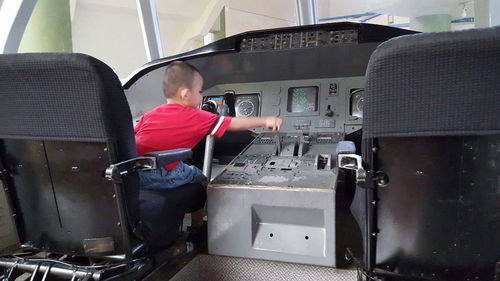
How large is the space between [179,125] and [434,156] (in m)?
0.96

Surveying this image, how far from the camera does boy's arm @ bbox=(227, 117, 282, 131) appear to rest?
137cm

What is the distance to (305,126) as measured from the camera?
7.20ft

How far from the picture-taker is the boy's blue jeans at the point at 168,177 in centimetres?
130

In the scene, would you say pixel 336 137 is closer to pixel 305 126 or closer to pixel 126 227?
pixel 305 126

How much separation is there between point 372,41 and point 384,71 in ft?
3.00

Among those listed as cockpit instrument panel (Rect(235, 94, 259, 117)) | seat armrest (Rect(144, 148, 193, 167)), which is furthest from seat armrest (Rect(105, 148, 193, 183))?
cockpit instrument panel (Rect(235, 94, 259, 117))

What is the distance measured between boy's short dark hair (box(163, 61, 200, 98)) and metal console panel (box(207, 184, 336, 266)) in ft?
1.54

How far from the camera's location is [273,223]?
1.32m

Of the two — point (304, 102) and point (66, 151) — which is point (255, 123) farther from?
point (304, 102)

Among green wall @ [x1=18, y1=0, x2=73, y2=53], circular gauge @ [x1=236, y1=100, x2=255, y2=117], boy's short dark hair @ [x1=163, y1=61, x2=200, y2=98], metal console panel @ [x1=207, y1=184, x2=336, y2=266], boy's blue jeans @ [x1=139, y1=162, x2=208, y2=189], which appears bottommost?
metal console panel @ [x1=207, y1=184, x2=336, y2=266]

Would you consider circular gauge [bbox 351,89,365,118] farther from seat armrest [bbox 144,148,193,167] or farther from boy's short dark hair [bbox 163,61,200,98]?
seat armrest [bbox 144,148,193,167]

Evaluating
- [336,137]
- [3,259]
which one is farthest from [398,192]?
[3,259]

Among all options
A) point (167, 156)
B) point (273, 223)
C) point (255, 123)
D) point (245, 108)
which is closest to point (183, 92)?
point (255, 123)

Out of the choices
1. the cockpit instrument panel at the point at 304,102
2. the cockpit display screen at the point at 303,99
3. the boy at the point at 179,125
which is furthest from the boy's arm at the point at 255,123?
the cockpit display screen at the point at 303,99
